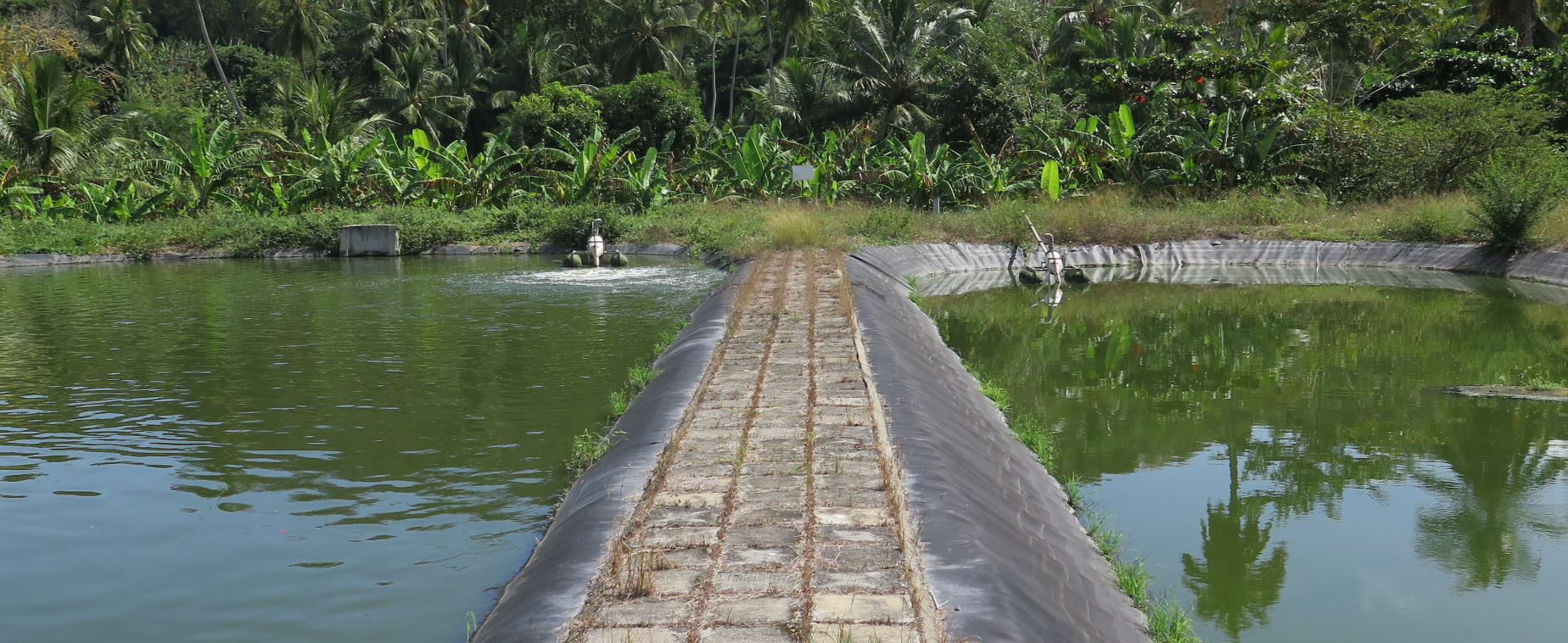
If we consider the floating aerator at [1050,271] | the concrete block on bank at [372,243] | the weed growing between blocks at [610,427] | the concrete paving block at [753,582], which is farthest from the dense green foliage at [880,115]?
the concrete paving block at [753,582]

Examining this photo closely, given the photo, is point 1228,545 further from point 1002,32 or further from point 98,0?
point 98,0

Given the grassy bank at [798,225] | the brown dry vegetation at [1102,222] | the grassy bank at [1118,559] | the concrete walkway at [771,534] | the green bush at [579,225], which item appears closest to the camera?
the concrete walkway at [771,534]

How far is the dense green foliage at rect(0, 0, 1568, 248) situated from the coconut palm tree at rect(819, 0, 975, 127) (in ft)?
0.25

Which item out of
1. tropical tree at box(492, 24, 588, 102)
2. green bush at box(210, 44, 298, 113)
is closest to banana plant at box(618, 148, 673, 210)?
tropical tree at box(492, 24, 588, 102)

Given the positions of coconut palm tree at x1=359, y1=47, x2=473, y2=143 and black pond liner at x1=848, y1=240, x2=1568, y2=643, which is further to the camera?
coconut palm tree at x1=359, y1=47, x2=473, y2=143

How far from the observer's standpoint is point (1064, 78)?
32625 mm

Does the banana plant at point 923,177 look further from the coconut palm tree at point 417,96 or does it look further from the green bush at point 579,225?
the coconut palm tree at point 417,96

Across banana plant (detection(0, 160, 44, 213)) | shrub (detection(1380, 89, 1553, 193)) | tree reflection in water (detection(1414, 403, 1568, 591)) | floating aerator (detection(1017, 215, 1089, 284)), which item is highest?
shrub (detection(1380, 89, 1553, 193))

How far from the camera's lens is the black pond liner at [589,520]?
12.0 ft

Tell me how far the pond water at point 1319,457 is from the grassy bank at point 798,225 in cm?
657

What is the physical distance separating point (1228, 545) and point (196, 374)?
773 centimetres

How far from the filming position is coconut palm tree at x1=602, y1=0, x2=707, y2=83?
128 ft

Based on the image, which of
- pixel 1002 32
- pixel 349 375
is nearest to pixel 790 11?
pixel 1002 32

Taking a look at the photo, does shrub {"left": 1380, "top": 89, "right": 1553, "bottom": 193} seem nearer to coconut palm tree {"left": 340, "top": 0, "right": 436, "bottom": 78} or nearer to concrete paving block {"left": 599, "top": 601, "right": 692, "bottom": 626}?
concrete paving block {"left": 599, "top": 601, "right": 692, "bottom": 626}
